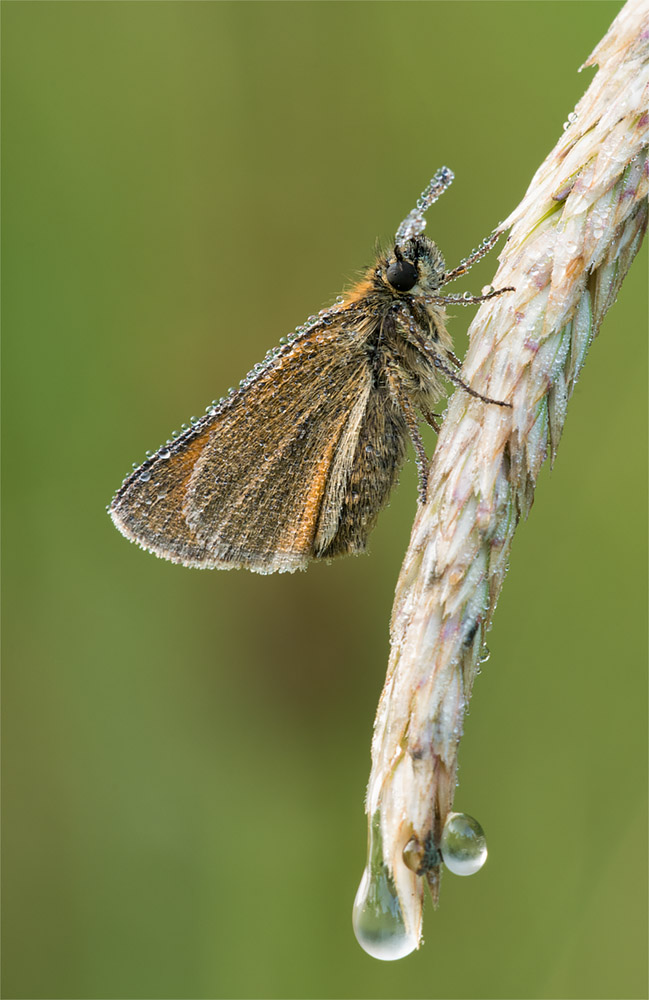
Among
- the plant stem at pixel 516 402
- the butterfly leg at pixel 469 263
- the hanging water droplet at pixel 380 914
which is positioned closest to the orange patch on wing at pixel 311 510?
the butterfly leg at pixel 469 263

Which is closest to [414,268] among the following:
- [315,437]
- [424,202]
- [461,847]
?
[424,202]

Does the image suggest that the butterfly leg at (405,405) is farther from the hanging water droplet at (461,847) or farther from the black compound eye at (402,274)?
the hanging water droplet at (461,847)

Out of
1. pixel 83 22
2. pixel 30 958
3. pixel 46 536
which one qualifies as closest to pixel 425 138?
pixel 83 22

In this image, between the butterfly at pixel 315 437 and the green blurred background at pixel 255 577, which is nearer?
the butterfly at pixel 315 437

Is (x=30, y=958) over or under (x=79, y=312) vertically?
under

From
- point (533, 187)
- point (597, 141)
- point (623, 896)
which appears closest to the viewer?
point (597, 141)

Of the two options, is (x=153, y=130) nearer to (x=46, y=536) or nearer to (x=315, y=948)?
(x=46, y=536)
